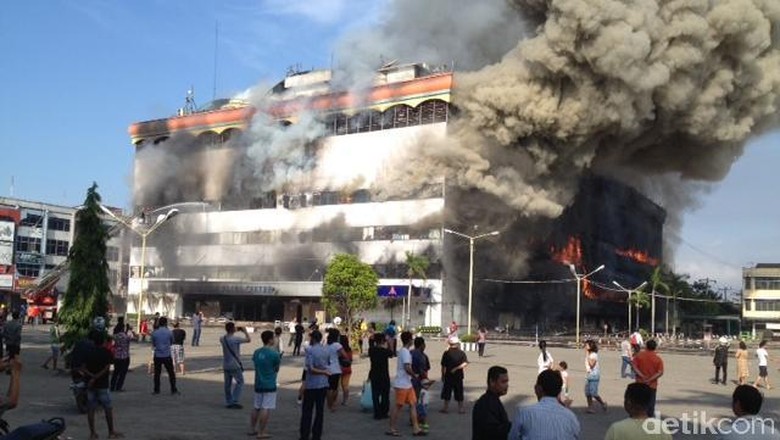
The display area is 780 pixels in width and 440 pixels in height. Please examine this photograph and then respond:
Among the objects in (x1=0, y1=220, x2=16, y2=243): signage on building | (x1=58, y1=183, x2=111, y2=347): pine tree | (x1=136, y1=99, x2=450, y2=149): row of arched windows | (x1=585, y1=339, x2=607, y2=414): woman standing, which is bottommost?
(x1=585, y1=339, x2=607, y2=414): woman standing

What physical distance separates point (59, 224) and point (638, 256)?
74.4 metres

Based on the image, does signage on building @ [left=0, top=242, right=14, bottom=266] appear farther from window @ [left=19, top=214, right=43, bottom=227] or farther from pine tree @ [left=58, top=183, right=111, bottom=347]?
pine tree @ [left=58, top=183, right=111, bottom=347]

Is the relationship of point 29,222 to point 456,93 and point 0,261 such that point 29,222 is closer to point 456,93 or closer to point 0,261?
point 0,261

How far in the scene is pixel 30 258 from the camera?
84.0 m

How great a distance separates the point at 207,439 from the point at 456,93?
5996 cm

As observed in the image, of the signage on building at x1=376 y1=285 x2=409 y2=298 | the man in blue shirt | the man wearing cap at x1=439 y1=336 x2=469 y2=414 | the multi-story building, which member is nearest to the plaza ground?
the man wearing cap at x1=439 y1=336 x2=469 y2=414

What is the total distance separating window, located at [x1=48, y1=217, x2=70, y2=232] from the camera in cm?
8856

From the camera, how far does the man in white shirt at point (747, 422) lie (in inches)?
197

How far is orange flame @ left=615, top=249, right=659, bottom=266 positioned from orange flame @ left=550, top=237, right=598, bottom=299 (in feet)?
42.0

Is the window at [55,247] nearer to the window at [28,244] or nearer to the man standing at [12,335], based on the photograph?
the window at [28,244]

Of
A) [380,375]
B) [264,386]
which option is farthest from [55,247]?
[264,386]

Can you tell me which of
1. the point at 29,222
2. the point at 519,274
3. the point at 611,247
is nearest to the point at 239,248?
the point at 29,222

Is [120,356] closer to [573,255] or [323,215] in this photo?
[323,215]

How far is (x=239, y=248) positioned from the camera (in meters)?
83.2
